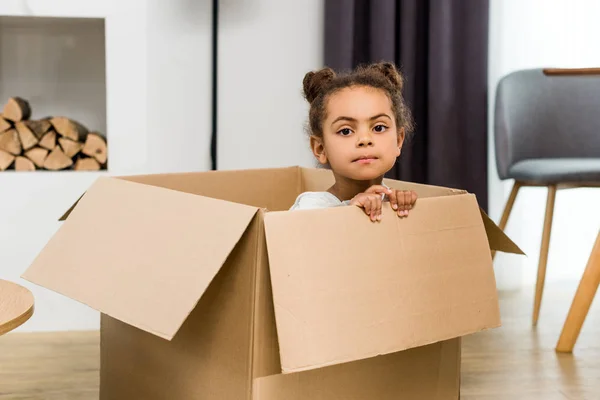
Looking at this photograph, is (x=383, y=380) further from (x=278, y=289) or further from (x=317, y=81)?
(x=317, y=81)

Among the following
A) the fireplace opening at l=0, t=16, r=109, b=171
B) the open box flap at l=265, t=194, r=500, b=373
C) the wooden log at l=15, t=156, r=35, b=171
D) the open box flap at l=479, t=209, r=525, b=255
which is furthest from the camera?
the fireplace opening at l=0, t=16, r=109, b=171

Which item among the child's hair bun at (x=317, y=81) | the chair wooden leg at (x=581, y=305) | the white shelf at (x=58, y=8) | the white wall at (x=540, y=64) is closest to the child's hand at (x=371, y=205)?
the child's hair bun at (x=317, y=81)

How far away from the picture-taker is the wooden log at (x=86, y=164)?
2.33 meters

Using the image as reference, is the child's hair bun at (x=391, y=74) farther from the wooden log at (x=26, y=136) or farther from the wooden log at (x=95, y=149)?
the wooden log at (x=26, y=136)

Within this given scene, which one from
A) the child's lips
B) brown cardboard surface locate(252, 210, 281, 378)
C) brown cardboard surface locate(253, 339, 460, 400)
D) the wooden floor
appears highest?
the child's lips

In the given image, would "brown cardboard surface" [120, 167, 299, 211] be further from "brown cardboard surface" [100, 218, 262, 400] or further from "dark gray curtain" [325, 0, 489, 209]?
"dark gray curtain" [325, 0, 489, 209]

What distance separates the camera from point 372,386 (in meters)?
1.20

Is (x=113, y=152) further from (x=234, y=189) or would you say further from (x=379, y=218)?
(x=379, y=218)

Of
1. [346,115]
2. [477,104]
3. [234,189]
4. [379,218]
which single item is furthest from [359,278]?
[477,104]

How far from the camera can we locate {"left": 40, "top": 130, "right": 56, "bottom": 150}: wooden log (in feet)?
7.69

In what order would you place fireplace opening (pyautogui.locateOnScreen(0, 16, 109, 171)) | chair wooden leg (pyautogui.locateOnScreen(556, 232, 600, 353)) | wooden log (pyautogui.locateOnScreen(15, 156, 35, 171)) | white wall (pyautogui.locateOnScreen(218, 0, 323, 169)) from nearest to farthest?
chair wooden leg (pyautogui.locateOnScreen(556, 232, 600, 353)) → wooden log (pyautogui.locateOnScreen(15, 156, 35, 171)) → fireplace opening (pyautogui.locateOnScreen(0, 16, 109, 171)) → white wall (pyautogui.locateOnScreen(218, 0, 323, 169))

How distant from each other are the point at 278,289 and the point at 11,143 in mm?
1563

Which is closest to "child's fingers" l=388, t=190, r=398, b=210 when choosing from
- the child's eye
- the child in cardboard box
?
the child in cardboard box

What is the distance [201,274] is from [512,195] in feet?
5.30
